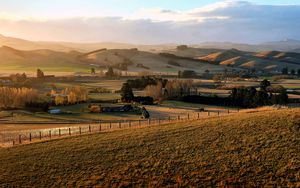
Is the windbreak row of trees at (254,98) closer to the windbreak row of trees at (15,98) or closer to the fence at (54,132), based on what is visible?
the fence at (54,132)

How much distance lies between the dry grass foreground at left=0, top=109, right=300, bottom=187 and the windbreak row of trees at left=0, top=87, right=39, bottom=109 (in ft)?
186

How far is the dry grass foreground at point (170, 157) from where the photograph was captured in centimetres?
2939

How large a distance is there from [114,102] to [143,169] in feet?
217

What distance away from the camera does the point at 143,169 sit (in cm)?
3136

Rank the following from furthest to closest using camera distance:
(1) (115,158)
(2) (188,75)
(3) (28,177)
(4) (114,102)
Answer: (2) (188,75) → (4) (114,102) → (1) (115,158) → (3) (28,177)

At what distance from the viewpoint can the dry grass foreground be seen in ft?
96.4

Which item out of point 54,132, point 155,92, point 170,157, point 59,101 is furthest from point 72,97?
point 170,157

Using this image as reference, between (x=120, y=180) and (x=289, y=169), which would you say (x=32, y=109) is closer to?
(x=120, y=180)

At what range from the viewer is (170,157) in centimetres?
3372

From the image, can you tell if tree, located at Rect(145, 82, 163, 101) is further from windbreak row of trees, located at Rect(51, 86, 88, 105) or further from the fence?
the fence

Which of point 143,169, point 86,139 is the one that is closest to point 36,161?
point 86,139

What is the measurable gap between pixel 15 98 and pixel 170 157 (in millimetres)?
69284

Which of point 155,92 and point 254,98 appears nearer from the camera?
point 254,98

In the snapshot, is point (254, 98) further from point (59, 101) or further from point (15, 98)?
point (15, 98)
